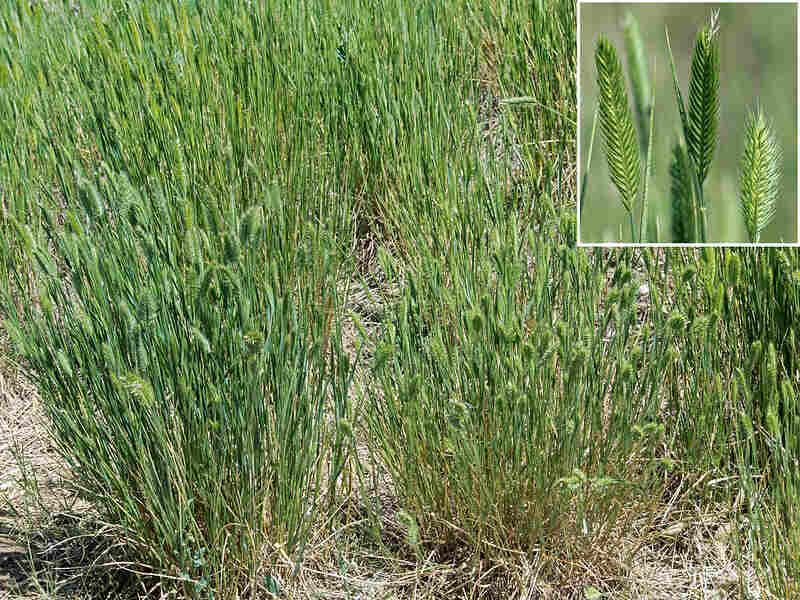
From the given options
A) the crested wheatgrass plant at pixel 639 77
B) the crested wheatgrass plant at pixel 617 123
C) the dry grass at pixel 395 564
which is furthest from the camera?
the dry grass at pixel 395 564

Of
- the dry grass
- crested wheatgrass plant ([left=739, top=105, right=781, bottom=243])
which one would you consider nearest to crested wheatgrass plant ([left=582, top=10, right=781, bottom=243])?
crested wheatgrass plant ([left=739, top=105, right=781, bottom=243])

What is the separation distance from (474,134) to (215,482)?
1.14 metres

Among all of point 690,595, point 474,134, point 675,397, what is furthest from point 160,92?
point 690,595

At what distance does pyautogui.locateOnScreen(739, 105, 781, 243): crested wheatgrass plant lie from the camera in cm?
167

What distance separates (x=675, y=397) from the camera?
2.00 meters

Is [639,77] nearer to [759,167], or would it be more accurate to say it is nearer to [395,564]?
[759,167]

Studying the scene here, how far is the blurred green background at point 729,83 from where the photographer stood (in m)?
1.74

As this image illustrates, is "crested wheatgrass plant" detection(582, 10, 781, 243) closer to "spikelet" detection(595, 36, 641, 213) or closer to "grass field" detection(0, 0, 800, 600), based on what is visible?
"spikelet" detection(595, 36, 641, 213)

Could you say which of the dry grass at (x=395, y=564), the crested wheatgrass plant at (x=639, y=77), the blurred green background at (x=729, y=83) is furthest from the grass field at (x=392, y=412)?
the crested wheatgrass plant at (x=639, y=77)

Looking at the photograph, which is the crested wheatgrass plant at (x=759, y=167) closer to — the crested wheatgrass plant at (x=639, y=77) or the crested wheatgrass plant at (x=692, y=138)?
the crested wheatgrass plant at (x=692, y=138)

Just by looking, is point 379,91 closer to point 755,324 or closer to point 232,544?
point 755,324

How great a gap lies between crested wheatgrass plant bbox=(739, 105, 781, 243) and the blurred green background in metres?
0.03

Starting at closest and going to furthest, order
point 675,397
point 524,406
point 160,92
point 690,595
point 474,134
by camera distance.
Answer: point 524,406
point 690,595
point 675,397
point 474,134
point 160,92

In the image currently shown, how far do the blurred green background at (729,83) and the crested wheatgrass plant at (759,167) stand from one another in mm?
34
